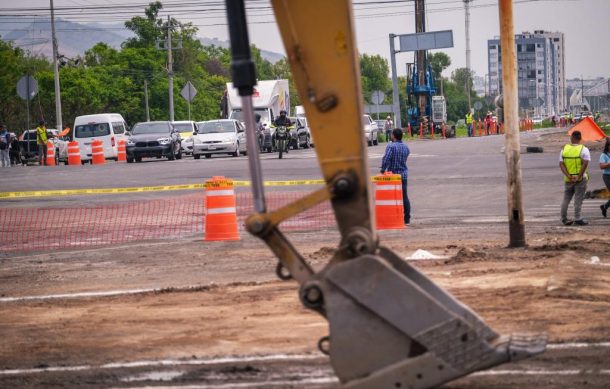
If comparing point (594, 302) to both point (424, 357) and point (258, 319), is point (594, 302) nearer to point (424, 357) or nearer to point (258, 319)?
point (258, 319)

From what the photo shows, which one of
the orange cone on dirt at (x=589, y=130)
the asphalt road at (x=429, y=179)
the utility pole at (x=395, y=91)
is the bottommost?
the asphalt road at (x=429, y=179)

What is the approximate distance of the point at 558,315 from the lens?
10562 millimetres

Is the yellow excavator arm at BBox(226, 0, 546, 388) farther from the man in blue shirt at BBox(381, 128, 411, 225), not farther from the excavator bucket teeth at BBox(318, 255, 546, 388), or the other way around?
the man in blue shirt at BBox(381, 128, 411, 225)

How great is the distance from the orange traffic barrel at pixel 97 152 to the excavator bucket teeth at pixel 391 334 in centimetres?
4724

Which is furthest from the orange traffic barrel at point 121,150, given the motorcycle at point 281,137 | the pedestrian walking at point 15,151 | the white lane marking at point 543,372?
the white lane marking at point 543,372

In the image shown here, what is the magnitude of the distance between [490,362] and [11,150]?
5391cm

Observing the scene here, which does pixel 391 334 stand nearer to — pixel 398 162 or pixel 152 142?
pixel 398 162

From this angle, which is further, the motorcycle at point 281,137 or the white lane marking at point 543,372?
the motorcycle at point 281,137

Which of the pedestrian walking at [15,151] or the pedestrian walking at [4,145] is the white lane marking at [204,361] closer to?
the pedestrian walking at [4,145]

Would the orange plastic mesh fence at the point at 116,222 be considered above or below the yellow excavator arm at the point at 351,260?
below

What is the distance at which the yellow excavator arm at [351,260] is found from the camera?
6.98m

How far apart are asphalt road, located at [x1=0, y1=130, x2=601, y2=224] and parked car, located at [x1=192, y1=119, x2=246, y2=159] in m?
3.51

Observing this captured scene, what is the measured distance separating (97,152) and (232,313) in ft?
141

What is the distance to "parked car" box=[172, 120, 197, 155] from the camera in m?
57.9
